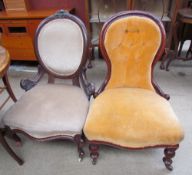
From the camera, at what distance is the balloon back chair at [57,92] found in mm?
1201

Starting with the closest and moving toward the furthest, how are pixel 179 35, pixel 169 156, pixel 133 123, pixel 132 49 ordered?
pixel 133 123 < pixel 169 156 < pixel 132 49 < pixel 179 35

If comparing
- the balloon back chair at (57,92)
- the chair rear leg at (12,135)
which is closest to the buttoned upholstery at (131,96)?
the balloon back chair at (57,92)

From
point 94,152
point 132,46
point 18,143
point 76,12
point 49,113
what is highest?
point 132,46

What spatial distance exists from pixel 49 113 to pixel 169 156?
84 centimetres

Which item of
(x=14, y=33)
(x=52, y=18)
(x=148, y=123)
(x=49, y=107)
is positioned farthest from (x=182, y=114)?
(x=14, y=33)

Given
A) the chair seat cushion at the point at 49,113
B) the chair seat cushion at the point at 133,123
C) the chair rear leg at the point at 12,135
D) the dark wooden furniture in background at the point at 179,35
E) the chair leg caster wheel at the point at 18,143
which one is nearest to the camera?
the chair seat cushion at the point at 133,123

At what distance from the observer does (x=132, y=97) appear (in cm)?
128

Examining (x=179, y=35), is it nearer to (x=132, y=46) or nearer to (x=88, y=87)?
(x=132, y=46)

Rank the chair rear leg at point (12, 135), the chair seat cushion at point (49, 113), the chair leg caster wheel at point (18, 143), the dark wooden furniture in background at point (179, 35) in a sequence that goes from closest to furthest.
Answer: the chair seat cushion at point (49, 113)
the chair rear leg at point (12, 135)
the chair leg caster wheel at point (18, 143)
the dark wooden furniture in background at point (179, 35)

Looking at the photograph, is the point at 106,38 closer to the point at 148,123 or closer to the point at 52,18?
the point at 52,18

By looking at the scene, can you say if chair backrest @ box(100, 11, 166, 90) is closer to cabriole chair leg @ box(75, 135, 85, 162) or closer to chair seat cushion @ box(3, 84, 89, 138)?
chair seat cushion @ box(3, 84, 89, 138)

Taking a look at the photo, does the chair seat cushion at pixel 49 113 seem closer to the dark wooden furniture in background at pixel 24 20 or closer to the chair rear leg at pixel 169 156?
the chair rear leg at pixel 169 156

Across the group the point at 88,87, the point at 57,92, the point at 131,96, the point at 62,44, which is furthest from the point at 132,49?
the point at 57,92

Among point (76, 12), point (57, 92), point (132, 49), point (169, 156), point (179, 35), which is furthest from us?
point (76, 12)
